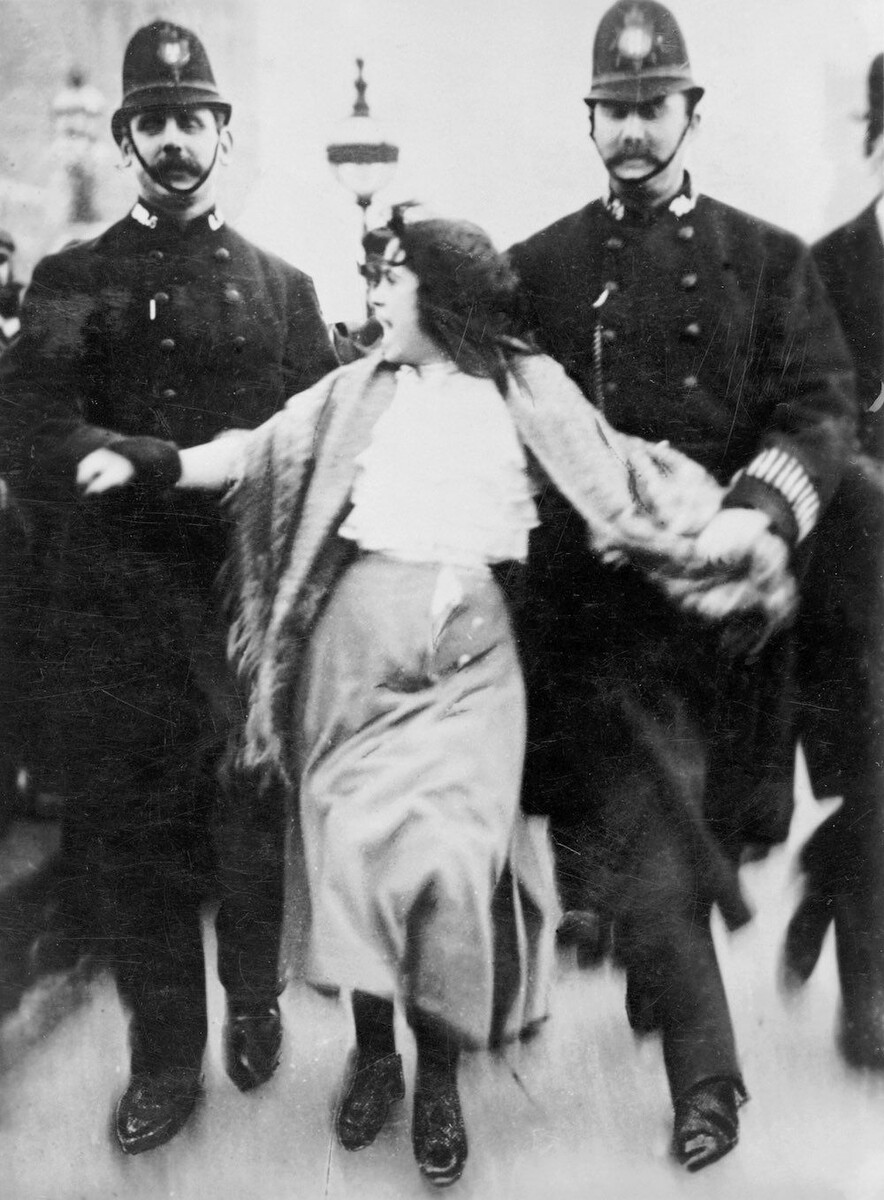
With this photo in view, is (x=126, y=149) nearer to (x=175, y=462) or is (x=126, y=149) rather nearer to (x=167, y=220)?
(x=167, y=220)

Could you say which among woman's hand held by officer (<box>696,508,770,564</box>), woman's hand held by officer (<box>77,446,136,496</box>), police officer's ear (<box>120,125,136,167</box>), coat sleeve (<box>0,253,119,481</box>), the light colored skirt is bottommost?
the light colored skirt

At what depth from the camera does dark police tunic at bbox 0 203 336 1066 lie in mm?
2771

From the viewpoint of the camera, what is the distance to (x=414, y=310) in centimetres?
278

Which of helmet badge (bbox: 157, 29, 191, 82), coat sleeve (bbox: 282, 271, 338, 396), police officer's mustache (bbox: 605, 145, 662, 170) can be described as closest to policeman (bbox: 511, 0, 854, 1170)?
police officer's mustache (bbox: 605, 145, 662, 170)

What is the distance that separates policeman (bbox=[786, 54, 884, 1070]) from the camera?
2857mm

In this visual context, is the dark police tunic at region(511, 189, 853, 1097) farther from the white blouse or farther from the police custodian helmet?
the police custodian helmet

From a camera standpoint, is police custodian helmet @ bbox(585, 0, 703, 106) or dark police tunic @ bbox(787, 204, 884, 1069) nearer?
police custodian helmet @ bbox(585, 0, 703, 106)

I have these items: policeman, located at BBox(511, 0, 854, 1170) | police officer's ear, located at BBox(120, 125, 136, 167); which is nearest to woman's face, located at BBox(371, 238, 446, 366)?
policeman, located at BBox(511, 0, 854, 1170)

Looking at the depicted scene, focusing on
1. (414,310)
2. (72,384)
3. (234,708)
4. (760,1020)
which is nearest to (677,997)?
(760,1020)

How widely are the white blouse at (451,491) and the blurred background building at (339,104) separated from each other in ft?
1.17

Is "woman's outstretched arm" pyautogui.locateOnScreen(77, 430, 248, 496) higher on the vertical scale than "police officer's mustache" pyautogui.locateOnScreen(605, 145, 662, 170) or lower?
lower

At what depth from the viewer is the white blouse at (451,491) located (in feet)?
9.08

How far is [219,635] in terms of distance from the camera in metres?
2.78

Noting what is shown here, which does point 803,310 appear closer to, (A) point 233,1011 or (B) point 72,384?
(B) point 72,384
